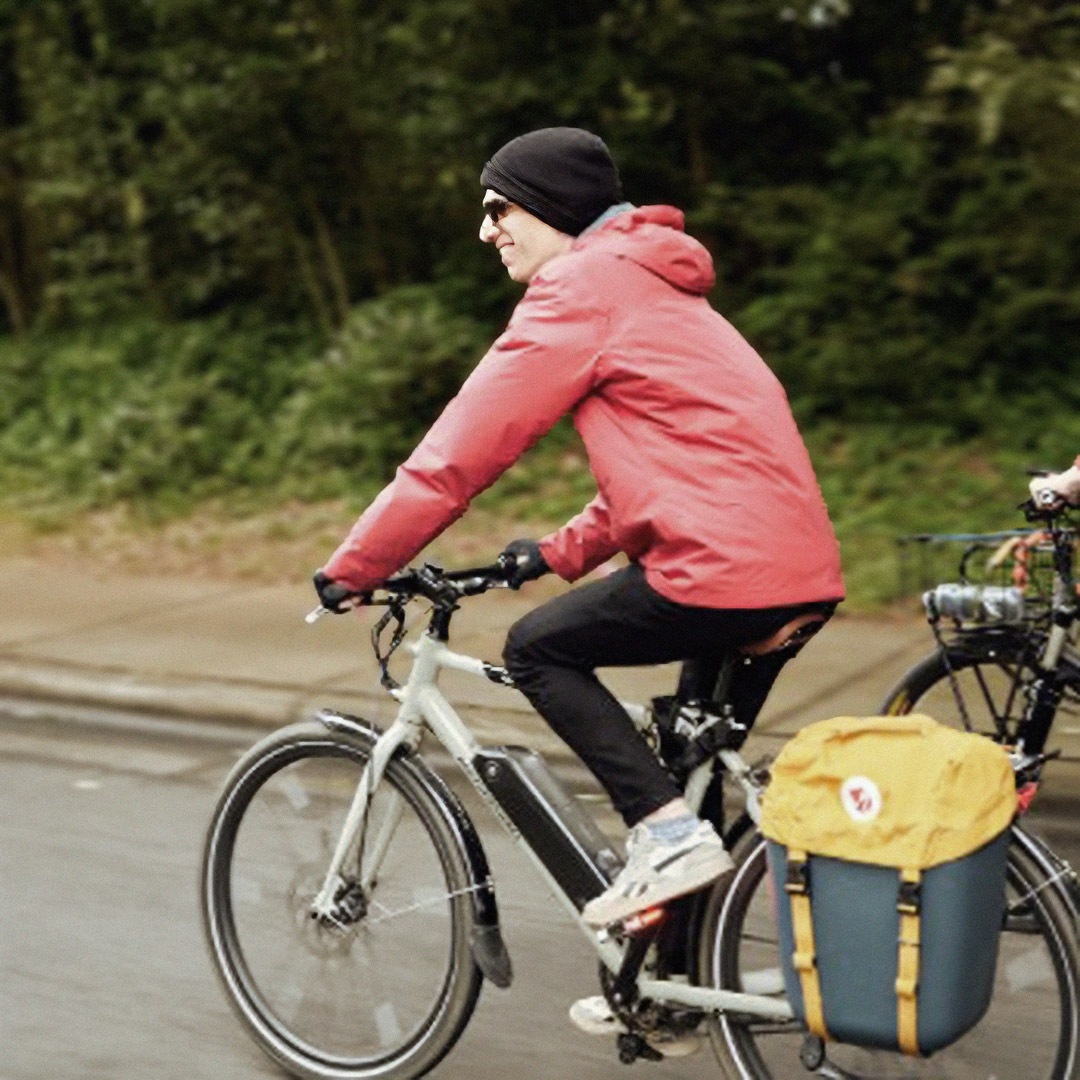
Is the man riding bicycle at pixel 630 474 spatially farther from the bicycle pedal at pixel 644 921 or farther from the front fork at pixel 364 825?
the front fork at pixel 364 825

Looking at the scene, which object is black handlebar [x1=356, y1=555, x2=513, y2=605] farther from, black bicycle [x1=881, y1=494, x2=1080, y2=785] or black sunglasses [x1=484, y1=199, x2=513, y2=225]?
black bicycle [x1=881, y1=494, x2=1080, y2=785]

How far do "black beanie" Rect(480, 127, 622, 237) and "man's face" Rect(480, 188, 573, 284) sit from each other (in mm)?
21

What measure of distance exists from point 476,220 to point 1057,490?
9764 mm

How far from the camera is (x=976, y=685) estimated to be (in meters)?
5.42

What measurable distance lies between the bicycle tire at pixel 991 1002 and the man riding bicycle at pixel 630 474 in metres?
0.11

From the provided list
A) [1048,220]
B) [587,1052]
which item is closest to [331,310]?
[1048,220]

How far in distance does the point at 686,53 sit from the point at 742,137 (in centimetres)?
100

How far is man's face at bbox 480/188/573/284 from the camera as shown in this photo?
3797 mm

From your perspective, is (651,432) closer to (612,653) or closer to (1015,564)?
(612,653)

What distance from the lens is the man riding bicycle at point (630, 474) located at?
3.59m

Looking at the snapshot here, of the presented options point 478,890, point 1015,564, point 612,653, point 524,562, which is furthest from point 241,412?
point 612,653

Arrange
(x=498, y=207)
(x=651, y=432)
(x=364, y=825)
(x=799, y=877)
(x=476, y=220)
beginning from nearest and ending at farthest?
1. (x=799, y=877)
2. (x=651, y=432)
3. (x=498, y=207)
4. (x=364, y=825)
5. (x=476, y=220)

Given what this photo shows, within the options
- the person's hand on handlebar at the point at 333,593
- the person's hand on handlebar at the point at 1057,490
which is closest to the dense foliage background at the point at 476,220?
the person's hand on handlebar at the point at 1057,490

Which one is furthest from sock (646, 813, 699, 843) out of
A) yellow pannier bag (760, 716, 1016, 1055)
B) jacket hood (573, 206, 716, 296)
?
jacket hood (573, 206, 716, 296)
